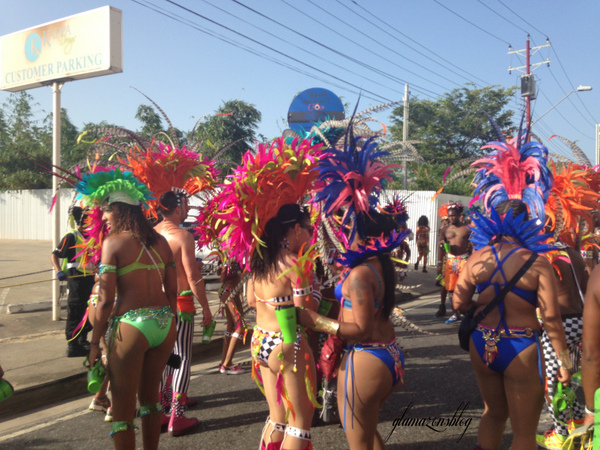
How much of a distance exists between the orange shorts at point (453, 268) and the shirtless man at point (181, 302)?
17.1ft

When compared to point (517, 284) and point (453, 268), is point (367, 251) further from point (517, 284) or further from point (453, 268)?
point (453, 268)

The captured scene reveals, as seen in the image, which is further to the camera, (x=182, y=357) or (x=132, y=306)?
(x=182, y=357)

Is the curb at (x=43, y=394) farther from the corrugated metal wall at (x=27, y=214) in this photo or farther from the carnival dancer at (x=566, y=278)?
the corrugated metal wall at (x=27, y=214)

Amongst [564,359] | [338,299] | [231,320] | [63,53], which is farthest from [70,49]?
[564,359]

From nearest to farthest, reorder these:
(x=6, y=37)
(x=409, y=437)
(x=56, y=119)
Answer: (x=409, y=437), (x=56, y=119), (x=6, y=37)

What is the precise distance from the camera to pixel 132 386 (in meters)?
3.10

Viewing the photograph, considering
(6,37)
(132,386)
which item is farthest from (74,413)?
(6,37)

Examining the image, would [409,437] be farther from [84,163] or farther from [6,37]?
[6,37]

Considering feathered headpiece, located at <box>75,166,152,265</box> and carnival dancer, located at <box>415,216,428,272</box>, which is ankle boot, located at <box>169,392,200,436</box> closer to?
feathered headpiece, located at <box>75,166,152,265</box>

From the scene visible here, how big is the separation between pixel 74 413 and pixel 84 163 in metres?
2.56

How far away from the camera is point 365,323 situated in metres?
2.55

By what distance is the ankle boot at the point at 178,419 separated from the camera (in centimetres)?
407

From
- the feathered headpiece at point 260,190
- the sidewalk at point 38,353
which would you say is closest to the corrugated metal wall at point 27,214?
the sidewalk at point 38,353

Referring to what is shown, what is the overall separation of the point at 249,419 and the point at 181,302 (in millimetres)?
1233
